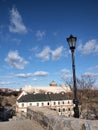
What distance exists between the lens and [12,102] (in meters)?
99.8

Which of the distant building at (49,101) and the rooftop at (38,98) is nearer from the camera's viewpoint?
the rooftop at (38,98)

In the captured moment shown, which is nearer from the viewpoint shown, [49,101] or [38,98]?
[38,98]

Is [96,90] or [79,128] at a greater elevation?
[96,90]

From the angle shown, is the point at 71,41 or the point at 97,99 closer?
the point at 71,41

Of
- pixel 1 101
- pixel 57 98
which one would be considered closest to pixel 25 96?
pixel 57 98

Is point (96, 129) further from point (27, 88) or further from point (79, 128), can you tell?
point (27, 88)

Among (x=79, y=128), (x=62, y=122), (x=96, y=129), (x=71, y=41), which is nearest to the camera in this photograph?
(x=96, y=129)

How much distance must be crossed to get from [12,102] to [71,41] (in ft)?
304

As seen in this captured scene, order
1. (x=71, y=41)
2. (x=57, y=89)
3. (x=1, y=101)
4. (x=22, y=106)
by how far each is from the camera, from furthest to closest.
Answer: (x=57, y=89), (x=1, y=101), (x=22, y=106), (x=71, y=41)

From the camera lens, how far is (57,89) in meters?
126

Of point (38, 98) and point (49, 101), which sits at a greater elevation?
point (38, 98)

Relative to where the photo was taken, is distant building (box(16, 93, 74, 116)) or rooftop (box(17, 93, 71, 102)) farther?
distant building (box(16, 93, 74, 116))

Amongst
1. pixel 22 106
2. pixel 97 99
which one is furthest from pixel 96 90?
pixel 22 106

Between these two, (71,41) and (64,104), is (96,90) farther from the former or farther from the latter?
(64,104)
